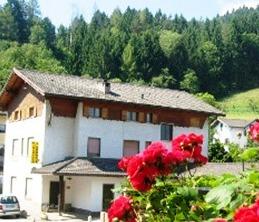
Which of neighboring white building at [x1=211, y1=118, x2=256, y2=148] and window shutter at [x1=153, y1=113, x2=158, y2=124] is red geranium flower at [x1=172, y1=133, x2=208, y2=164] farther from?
neighboring white building at [x1=211, y1=118, x2=256, y2=148]

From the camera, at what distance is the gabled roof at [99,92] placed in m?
38.3

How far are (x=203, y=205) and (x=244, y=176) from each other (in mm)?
341

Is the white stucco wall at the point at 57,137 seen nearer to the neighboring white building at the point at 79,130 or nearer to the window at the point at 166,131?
the neighboring white building at the point at 79,130

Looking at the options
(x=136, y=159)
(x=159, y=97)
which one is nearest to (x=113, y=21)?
(x=159, y=97)

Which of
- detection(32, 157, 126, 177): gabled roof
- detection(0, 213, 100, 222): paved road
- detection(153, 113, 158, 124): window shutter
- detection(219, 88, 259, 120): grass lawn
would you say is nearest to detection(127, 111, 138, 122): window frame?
detection(153, 113, 158, 124): window shutter

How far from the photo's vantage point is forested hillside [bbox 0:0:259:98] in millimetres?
120713

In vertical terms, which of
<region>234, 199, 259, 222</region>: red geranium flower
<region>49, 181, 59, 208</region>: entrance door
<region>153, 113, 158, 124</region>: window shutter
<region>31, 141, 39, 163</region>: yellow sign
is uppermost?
<region>153, 113, 158, 124</region>: window shutter

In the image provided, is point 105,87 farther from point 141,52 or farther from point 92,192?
point 141,52

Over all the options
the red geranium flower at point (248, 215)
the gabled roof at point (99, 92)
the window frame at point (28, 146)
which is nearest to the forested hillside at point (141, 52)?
the gabled roof at point (99, 92)

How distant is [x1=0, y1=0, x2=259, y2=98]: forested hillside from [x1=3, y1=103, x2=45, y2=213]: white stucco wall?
197 ft

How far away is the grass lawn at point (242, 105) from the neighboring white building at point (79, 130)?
72383 mm

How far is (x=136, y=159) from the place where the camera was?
3994 millimetres

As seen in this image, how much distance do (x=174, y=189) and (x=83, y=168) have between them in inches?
1247

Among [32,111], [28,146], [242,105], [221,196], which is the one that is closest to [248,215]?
[221,196]
